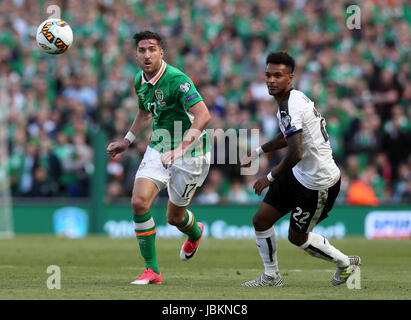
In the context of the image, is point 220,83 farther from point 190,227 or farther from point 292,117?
point 292,117

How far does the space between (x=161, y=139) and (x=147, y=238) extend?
1.23 metres

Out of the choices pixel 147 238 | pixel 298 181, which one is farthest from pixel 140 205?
pixel 298 181

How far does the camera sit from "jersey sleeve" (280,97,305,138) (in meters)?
8.45

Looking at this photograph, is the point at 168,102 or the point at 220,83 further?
the point at 220,83

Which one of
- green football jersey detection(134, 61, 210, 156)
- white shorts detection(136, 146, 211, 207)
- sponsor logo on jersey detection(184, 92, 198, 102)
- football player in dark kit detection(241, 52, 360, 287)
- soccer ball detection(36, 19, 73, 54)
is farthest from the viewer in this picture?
soccer ball detection(36, 19, 73, 54)

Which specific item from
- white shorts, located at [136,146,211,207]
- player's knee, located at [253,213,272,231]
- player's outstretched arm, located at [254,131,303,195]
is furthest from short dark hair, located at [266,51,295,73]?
white shorts, located at [136,146,211,207]

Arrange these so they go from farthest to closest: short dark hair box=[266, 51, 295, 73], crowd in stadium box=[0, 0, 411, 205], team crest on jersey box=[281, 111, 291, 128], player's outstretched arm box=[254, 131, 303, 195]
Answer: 1. crowd in stadium box=[0, 0, 411, 205]
2. short dark hair box=[266, 51, 295, 73]
3. team crest on jersey box=[281, 111, 291, 128]
4. player's outstretched arm box=[254, 131, 303, 195]

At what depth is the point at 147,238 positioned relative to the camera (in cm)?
912

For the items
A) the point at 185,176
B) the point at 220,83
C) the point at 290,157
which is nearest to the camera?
the point at 290,157

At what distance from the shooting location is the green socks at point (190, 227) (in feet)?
34.7

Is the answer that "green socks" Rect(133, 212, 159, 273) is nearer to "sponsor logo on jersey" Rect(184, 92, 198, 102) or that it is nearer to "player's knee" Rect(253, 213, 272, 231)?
"player's knee" Rect(253, 213, 272, 231)

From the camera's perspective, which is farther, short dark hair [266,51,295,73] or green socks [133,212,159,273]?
green socks [133,212,159,273]

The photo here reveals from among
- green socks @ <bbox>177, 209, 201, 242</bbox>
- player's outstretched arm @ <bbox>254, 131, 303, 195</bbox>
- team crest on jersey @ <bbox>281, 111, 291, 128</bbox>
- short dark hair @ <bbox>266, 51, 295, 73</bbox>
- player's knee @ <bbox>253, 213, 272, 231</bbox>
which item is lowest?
green socks @ <bbox>177, 209, 201, 242</bbox>
